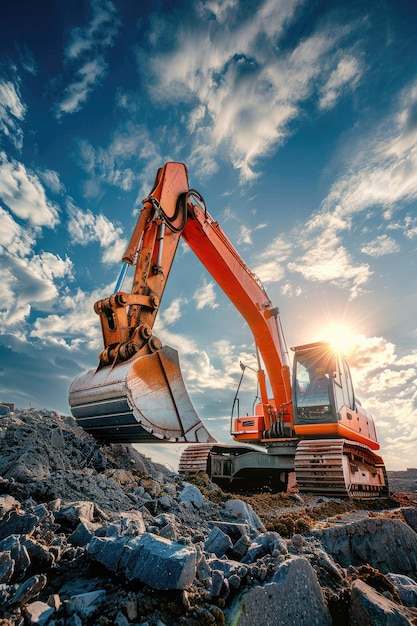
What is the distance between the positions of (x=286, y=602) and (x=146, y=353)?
3.86 metres

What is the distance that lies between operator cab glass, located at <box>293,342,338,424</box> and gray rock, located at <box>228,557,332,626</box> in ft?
20.4

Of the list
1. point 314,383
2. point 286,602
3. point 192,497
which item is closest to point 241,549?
point 286,602

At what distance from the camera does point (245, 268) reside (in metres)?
8.91

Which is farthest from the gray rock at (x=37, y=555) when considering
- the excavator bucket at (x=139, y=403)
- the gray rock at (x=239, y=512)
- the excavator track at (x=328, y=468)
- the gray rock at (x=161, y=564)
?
the excavator track at (x=328, y=468)

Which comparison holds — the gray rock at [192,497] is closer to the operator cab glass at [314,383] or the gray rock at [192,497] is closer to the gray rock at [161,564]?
the gray rock at [161,564]

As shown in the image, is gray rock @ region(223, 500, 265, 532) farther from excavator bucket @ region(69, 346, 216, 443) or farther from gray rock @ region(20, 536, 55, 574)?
gray rock @ region(20, 536, 55, 574)

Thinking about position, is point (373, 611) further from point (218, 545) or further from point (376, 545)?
point (376, 545)

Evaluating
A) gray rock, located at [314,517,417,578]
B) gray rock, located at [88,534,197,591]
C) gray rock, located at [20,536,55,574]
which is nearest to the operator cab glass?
gray rock, located at [314,517,417,578]

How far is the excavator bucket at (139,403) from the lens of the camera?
488 centimetres

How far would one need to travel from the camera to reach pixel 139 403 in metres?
4.88

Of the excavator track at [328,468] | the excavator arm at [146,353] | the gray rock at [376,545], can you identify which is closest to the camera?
the gray rock at [376,545]

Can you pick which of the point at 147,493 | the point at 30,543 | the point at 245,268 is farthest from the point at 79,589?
the point at 245,268

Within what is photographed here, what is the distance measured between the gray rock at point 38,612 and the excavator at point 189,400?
11.0ft

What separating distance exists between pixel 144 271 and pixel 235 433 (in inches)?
228
